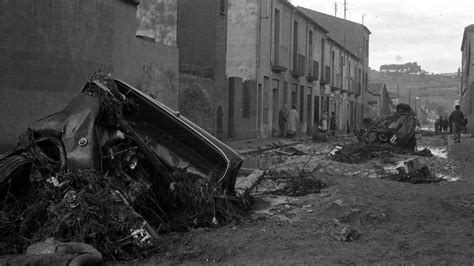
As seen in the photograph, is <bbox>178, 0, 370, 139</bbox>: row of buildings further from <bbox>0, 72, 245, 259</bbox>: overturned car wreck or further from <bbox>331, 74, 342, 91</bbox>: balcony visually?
<bbox>0, 72, 245, 259</bbox>: overturned car wreck

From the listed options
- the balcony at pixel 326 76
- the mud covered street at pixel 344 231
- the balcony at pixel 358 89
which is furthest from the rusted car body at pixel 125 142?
the balcony at pixel 358 89

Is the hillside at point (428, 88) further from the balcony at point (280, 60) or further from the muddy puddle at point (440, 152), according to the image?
the muddy puddle at point (440, 152)

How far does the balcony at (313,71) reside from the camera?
34731 millimetres

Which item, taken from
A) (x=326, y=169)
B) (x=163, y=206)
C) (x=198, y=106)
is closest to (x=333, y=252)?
(x=163, y=206)

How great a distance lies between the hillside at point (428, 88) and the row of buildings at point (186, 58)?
68421 millimetres

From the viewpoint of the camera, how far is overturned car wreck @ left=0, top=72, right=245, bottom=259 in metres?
4.97

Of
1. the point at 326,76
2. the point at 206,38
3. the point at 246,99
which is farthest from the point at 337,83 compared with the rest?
the point at 206,38

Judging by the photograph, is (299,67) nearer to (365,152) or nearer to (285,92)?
(285,92)

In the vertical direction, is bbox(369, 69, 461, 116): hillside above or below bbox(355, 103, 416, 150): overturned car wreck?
above

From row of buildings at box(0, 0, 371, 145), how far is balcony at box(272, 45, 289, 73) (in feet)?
0.17

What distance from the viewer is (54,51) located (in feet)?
39.4

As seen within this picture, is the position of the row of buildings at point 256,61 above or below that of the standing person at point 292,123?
above

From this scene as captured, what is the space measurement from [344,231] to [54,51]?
8438 mm

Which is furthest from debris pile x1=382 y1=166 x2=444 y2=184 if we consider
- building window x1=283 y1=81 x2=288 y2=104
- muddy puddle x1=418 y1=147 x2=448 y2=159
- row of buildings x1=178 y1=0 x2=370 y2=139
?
building window x1=283 y1=81 x2=288 y2=104
